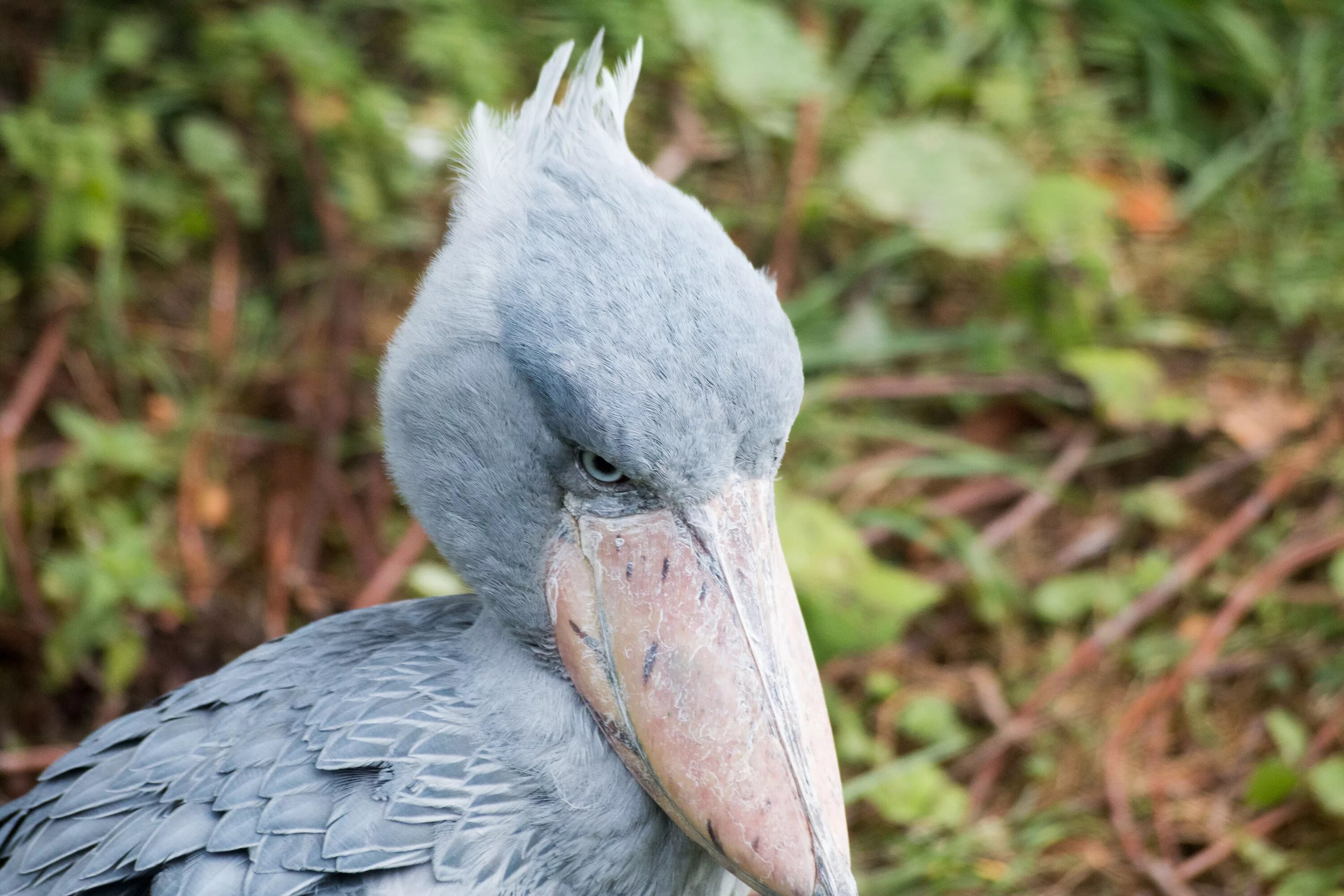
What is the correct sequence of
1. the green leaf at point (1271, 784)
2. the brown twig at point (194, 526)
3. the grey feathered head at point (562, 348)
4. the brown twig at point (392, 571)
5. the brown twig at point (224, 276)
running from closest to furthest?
the grey feathered head at point (562, 348)
the green leaf at point (1271, 784)
the brown twig at point (392, 571)
the brown twig at point (194, 526)
the brown twig at point (224, 276)

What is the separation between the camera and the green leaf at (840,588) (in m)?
2.42

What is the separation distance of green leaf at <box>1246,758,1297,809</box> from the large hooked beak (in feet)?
4.50

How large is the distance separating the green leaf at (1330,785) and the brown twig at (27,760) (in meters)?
2.25

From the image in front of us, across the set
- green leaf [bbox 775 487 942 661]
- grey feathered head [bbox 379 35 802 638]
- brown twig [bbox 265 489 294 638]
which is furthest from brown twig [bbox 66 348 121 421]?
grey feathered head [bbox 379 35 802 638]

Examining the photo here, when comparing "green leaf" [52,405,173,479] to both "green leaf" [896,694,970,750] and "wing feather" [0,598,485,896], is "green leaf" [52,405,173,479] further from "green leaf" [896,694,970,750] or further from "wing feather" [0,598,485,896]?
"green leaf" [896,694,970,750]

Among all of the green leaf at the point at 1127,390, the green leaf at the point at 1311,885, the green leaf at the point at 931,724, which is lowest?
the green leaf at the point at 1311,885

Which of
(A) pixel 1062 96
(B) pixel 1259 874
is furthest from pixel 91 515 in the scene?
(A) pixel 1062 96

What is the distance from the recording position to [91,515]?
268 centimetres

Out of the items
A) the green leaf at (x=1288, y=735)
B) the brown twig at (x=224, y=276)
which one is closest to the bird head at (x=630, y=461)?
the green leaf at (x=1288, y=735)

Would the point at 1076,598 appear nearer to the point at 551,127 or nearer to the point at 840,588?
the point at 840,588

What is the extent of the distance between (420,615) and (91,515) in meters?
1.34

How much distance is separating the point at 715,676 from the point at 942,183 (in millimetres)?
2119

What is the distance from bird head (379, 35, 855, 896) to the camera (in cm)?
128

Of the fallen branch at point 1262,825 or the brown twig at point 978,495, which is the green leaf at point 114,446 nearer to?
the brown twig at point 978,495
